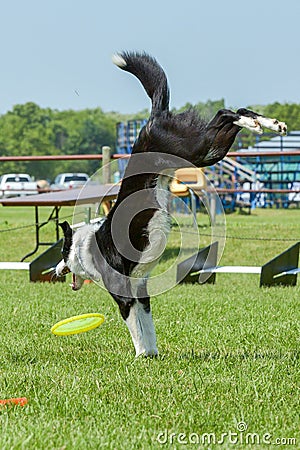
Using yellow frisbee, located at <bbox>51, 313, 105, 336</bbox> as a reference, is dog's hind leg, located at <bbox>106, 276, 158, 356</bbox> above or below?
above

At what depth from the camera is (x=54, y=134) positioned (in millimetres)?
100000

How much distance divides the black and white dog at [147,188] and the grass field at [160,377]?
18.8 inches

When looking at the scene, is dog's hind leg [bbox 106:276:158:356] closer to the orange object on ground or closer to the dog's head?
the dog's head

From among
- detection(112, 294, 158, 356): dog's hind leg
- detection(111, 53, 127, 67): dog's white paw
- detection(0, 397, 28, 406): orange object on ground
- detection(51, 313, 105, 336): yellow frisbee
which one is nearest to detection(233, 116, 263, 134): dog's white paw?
detection(111, 53, 127, 67): dog's white paw

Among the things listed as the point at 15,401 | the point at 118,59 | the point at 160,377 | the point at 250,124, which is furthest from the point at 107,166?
the point at 15,401

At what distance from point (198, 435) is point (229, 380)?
3.15 ft

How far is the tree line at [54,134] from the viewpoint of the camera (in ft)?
235

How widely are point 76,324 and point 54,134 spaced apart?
96021mm

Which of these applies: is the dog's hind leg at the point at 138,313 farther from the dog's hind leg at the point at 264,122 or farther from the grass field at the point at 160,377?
the dog's hind leg at the point at 264,122

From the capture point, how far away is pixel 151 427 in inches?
138

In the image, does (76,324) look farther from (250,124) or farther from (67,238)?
(250,124)

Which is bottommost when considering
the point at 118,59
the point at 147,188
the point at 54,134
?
the point at 54,134

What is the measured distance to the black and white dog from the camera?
4.77m

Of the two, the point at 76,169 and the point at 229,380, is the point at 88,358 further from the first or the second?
the point at 76,169
